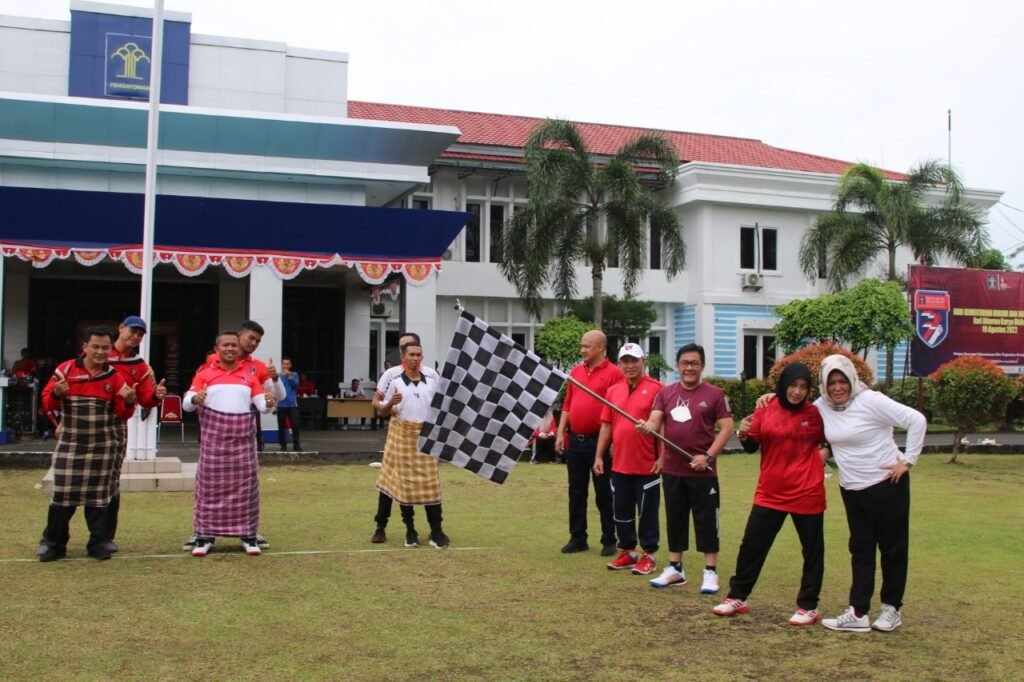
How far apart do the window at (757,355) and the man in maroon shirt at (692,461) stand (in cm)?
2567

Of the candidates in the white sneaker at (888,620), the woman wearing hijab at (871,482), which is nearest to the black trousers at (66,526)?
the woman wearing hijab at (871,482)

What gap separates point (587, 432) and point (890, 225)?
70.9 feet

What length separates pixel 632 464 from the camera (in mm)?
7805

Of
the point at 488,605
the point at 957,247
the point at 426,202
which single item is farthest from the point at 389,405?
the point at 957,247

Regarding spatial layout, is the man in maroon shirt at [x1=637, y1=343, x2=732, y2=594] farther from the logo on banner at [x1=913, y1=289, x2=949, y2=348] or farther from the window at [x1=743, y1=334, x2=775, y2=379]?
the window at [x1=743, y1=334, x2=775, y2=379]

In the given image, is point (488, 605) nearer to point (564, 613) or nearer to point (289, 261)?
point (564, 613)

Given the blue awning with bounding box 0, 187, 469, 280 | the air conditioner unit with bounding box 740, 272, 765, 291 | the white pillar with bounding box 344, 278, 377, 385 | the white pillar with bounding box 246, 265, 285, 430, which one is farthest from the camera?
the air conditioner unit with bounding box 740, 272, 765, 291

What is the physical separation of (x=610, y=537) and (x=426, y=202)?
883 inches

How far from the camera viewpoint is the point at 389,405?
28.0 ft

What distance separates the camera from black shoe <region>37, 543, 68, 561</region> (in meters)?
7.81

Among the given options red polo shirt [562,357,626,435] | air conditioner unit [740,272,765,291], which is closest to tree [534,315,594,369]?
air conditioner unit [740,272,765,291]

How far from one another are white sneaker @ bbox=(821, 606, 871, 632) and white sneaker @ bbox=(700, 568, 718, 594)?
102cm

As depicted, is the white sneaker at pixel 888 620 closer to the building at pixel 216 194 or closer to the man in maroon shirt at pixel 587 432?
the man in maroon shirt at pixel 587 432

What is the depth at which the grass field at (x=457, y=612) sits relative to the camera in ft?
17.4
